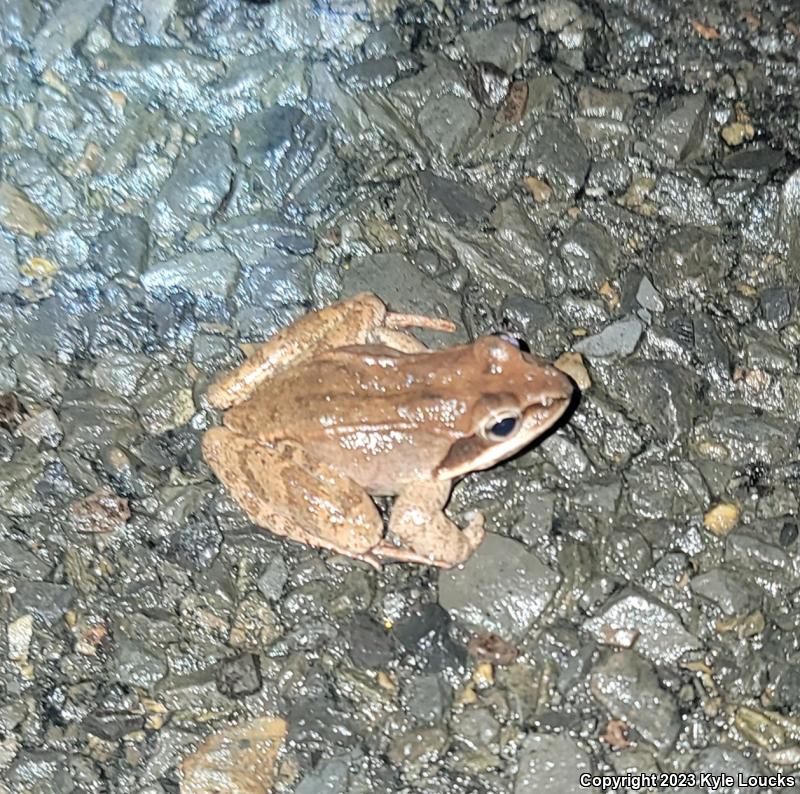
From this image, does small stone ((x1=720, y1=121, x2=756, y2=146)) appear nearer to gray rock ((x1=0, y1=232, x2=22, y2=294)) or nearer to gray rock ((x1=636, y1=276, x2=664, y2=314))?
gray rock ((x1=636, y1=276, x2=664, y2=314))

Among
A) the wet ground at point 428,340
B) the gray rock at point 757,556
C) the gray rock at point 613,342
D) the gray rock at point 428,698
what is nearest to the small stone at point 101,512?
the wet ground at point 428,340

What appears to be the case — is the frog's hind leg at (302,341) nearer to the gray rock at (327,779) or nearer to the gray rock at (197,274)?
the gray rock at (197,274)

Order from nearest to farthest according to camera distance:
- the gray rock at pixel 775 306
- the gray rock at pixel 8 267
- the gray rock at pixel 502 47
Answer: the gray rock at pixel 775 306 < the gray rock at pixel 8 267 < the gray rock at pixel 502 47

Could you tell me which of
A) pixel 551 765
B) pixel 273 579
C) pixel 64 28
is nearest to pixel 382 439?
pixel 273 579

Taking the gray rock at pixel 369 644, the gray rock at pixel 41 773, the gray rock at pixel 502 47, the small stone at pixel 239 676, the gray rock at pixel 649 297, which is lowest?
the gray rock at pixel 41 773

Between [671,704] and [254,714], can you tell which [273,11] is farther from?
[671,704]

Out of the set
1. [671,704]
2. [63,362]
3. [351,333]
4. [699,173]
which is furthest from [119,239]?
[671,704]

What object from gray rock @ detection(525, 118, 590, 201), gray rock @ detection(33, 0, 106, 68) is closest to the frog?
gray rock @ detection(525, 118, 590, 201)
